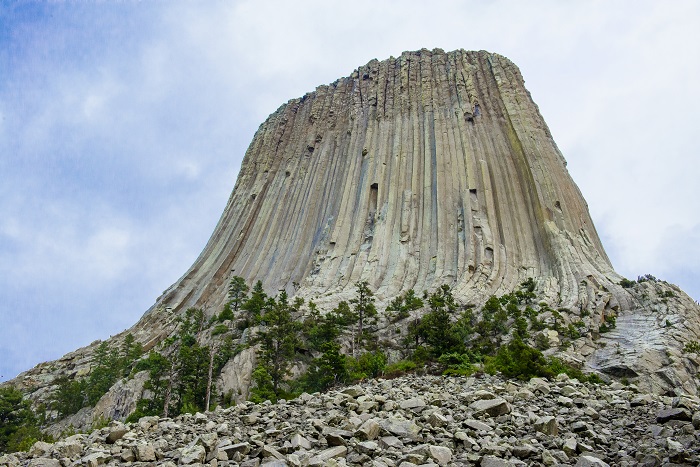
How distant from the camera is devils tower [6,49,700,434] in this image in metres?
33.7

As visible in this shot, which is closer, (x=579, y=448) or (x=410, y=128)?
(x=579, y=448)

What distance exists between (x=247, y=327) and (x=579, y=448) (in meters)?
30.4

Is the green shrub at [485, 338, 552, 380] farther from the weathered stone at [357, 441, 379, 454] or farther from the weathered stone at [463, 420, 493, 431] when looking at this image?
the weathered stone at [357, 441, 379, 454]

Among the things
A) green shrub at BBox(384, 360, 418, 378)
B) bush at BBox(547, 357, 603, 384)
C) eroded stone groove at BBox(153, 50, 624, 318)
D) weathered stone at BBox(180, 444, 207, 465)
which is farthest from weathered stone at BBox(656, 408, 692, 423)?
eroded stone groove at BBox(153, 50, 624, 318)

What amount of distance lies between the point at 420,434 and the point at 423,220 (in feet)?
126

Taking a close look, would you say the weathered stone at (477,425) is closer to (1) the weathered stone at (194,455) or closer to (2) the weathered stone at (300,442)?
(2) the weathered stone at (300,442)

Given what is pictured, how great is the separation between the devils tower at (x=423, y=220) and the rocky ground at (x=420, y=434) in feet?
48.0

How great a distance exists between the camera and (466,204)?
48.0 metres

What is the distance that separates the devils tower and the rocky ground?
1462 cm

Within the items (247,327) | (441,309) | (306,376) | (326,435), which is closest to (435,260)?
(441,309)

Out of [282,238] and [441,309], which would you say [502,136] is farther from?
[441,309]

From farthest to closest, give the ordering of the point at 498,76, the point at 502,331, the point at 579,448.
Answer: the point at 498,76 → the point at 502,331 → the point at 579,448

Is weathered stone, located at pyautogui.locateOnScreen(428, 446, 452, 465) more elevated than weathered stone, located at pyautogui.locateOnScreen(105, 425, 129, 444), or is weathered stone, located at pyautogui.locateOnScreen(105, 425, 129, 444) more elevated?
weathered stone, located at pyautogui.locateOnScreen(105, 425, 129, 444)

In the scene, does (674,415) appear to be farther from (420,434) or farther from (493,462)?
(420,434)
